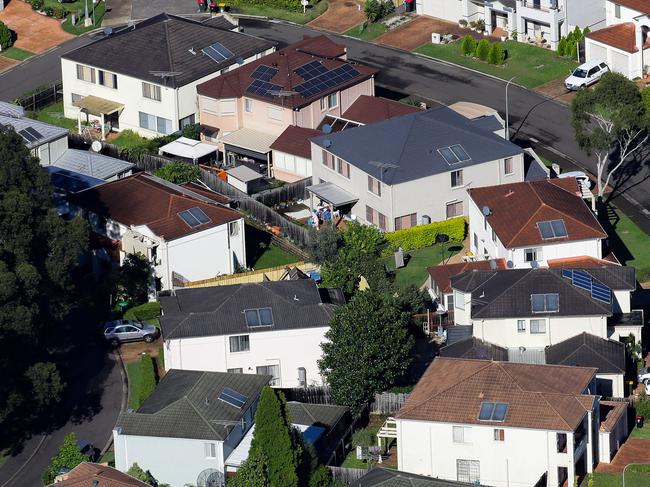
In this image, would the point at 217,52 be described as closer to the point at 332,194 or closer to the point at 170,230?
the point at 332,194

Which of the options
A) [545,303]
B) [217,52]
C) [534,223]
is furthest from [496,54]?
[545,303]

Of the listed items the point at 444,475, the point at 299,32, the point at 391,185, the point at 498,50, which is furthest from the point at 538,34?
the point at 444,475

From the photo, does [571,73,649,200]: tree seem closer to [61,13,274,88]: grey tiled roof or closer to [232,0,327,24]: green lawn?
[61,13,274,88]: grey tiled roof

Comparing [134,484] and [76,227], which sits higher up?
[76,227]

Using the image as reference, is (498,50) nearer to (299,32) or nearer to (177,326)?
(299,32)

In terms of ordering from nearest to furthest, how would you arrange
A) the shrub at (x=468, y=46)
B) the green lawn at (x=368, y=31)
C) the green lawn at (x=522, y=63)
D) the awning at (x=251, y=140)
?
the awning at (x=251, y=140) → the green lawn at (x=522, y=63) → the shrub at (x=468, y=46) → the green lawn at (x=368, y=31)

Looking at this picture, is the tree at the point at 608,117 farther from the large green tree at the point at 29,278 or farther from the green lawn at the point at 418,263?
the large green tree at the point at 29,278

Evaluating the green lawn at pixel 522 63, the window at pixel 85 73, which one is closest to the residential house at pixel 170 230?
the window at pixel 85 73
